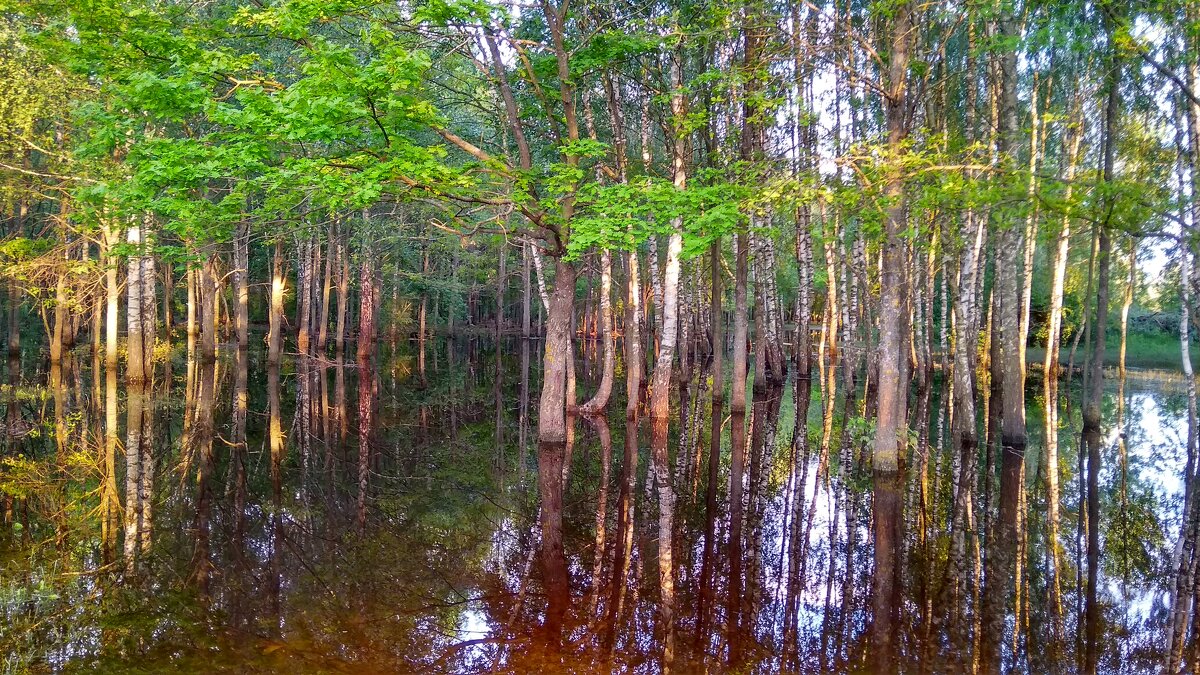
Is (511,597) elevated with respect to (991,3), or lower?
lower

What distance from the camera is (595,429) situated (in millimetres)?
16375

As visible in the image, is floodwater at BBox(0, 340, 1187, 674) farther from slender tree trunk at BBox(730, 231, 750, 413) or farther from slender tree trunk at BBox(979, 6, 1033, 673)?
slender tree trunk at BBox(730, 231, 750, 413)

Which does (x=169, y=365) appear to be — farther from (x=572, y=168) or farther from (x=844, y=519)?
(x=844, y=519)

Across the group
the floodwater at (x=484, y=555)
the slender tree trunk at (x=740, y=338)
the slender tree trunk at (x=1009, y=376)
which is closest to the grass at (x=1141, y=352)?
the slender tree trunk at (x=1009, y=376)

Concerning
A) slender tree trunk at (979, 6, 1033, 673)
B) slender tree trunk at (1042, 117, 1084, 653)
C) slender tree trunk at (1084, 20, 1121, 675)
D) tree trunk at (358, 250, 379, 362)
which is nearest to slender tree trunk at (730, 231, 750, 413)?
slender tree trunk at (979, 6, 1033, 673)

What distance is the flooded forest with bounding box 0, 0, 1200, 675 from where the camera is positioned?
228 inches

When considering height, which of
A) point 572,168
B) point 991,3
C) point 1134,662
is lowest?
point 1134,662

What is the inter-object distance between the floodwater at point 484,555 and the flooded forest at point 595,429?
0.06 m

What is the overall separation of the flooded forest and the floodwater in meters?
0.06

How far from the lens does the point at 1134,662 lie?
17.8 ft

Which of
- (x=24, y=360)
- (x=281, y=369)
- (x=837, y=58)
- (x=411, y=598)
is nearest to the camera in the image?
(x=411, y=598)

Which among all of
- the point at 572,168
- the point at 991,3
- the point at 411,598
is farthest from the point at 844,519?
the point at 991,3

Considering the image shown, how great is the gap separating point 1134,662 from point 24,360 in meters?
34.2

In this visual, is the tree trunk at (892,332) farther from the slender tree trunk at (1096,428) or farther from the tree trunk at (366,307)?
the tree trunk at (366,307)
